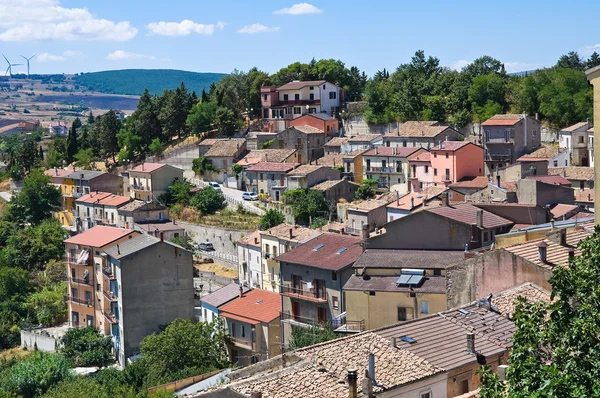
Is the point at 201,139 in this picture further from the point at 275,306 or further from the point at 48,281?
the point at 275,306

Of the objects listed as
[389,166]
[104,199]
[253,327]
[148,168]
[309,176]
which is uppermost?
[389,166]

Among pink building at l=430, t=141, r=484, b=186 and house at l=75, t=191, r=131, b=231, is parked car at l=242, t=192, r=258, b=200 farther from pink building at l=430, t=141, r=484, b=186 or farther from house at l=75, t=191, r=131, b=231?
pink building at l=430, t=141, r=484, b=186

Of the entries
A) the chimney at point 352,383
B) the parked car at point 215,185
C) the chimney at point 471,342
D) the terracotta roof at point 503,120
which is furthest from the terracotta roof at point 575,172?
the chimney at point 352,383

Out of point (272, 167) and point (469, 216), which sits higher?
point (469, 216)

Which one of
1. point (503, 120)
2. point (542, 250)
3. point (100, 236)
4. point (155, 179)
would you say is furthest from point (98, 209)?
point (542, 250)

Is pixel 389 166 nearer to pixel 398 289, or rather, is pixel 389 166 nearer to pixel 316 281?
pixel 316 281

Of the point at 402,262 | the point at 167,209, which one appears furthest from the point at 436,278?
the point at 167,209

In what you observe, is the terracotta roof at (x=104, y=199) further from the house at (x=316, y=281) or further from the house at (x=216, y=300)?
the house at (x=316, y=281)
